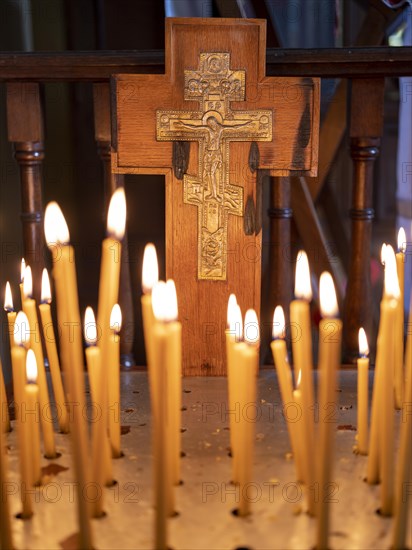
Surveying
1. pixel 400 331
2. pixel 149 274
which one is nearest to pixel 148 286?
pixel 149 274

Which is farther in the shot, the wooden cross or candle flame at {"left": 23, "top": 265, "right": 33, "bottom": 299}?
the wooden cross

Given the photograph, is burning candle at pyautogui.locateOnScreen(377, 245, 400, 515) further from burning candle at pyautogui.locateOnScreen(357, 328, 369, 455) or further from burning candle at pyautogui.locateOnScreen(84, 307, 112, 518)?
burning candle at pyautogui.locateOnScreen(84, 307, 112, 518)

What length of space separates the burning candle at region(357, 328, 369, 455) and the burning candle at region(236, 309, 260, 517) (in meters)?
0.22

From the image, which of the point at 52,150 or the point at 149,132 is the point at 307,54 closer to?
the point at 149,132

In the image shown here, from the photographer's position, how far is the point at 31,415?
1079 millimetres

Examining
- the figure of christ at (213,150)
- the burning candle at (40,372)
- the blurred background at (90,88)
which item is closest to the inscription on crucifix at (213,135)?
the figure of christ at (213,150)

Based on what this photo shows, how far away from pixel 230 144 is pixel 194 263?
0.30 metres

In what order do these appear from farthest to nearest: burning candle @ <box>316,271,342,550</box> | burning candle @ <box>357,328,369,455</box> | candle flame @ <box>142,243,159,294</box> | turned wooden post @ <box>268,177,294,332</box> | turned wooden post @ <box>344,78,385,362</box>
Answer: turned wooden post @ <box>268,177,294,332</box> < turned wooden post @ <box>344,78,385,362</box> < burning candle @ <box>357,328,369,455</box> < candle flame @ <box>142,243,159,294</box> < burning candle @ <box>316,271,342,550</box>

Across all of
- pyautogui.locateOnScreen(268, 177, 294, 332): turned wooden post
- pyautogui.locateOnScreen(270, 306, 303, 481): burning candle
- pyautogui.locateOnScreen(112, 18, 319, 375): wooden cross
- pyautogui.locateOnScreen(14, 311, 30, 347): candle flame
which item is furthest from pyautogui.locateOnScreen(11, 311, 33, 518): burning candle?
pyautogui.locateOnScreen(268, 177, 294, 332): turned wooden post

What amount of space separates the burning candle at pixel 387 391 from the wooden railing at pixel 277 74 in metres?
0.74

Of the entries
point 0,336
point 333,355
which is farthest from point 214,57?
point 0,336

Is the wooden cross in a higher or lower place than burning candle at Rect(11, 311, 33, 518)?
higher

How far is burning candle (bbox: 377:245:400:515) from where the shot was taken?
97cm

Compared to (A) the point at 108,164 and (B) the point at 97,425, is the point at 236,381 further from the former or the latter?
(A) the point at 108,164
